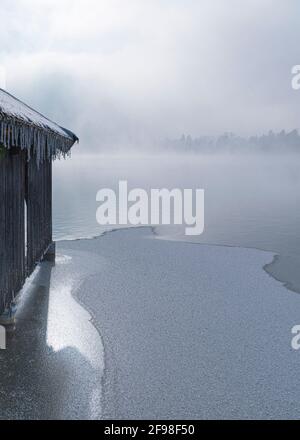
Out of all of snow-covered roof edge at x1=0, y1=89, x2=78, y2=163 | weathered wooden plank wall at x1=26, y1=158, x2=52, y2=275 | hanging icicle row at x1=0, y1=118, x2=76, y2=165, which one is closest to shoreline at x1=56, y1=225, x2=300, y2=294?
weathered wooden plank wall at x1=26, y1=158, x2=52, y2=275

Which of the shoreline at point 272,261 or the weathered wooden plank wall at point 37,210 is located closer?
the weathered wooden plank wall at point 37,210

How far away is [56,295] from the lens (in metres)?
10.5

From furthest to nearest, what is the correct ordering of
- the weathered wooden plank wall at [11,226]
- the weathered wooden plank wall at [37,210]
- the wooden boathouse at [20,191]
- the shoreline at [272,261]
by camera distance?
the shoreline at [272,261], the weathered wooden plank wall at [37,210], the weathered wooden plank wall at [11,226], the wooden boathouse at [20,191]

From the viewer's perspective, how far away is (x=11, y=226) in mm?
8391

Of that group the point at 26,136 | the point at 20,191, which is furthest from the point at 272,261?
the point at 26,136

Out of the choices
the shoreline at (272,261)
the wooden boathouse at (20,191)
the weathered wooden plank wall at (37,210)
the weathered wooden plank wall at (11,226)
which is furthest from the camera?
the shoreline at (272,261)

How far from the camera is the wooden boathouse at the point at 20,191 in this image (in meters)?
6.88

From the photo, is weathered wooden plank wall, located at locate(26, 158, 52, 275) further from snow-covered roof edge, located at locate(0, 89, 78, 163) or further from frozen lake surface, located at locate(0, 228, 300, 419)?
snow-covered roof edge, located at locate(0, 89, 78, 163)

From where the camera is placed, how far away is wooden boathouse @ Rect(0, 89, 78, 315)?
688cm

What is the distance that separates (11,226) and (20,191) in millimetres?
1167

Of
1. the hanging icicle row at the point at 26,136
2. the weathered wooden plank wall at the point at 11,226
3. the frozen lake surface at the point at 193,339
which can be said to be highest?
the hanging icicle row at the point at 26,136

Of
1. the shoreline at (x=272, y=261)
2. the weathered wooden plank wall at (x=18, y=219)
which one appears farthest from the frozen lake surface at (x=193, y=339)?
the weathered wooden plank wall at (x=18, y=219)

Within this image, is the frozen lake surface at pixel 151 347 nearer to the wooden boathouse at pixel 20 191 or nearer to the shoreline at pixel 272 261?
the shoreline at pixel 272 261
